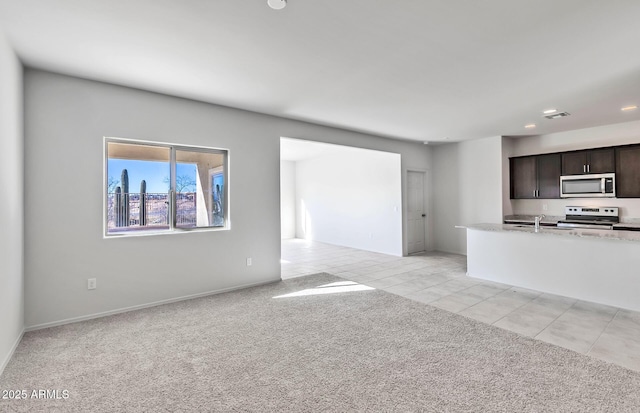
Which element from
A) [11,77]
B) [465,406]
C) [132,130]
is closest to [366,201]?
[132,130]

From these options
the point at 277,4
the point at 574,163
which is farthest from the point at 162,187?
the point at 574,163

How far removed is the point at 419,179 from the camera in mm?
7664

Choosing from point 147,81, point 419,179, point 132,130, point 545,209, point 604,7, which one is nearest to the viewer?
point 604,7

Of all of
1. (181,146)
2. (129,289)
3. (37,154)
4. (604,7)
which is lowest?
(129,289)

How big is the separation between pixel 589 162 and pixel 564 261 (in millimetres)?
2630

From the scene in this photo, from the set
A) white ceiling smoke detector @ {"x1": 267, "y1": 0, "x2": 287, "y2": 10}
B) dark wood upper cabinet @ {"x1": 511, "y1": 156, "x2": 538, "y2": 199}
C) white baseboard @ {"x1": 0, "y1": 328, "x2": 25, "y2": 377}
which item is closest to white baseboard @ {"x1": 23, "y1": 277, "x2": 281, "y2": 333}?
white baseboard @ {"x1": 0, "y1": 328, "x2": 25, "y2": 377}

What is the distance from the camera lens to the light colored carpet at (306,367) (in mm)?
1974

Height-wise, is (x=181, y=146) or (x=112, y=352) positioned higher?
(x=181, y=146)

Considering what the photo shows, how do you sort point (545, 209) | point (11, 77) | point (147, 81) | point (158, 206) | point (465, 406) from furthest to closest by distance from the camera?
point (545, 209)
point (158, 206)
point (147, 81)
point (11, 77)
point (465, 406)

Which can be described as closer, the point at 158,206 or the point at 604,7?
the point at 604,7

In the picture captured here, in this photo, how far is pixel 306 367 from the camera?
7.84 ft

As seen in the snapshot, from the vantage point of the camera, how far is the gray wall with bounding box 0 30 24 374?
2395 millimetres

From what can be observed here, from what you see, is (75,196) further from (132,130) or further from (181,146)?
(181,146)

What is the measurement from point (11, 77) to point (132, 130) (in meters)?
1.12
